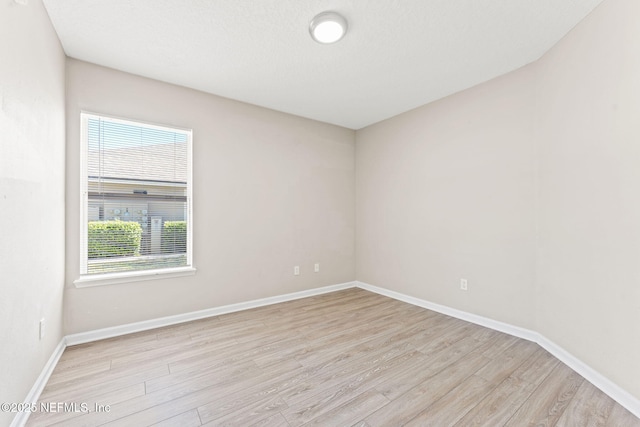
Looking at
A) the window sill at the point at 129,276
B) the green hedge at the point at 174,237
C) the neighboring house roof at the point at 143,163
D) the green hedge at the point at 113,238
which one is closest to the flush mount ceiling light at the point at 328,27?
the neighboring house roof at the point at 143,163

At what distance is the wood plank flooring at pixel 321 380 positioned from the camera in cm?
162

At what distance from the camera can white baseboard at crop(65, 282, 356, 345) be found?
8.40 ft

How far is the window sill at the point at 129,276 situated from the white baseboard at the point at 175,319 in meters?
0.44

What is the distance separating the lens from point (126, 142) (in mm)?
2816

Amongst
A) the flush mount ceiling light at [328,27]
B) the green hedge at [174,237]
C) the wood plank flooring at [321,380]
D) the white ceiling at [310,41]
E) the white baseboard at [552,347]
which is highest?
the white ceiling at [310,41]

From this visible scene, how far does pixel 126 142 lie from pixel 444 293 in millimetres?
3902

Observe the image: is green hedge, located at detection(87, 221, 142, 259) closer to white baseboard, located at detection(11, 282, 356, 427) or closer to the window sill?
the window sill

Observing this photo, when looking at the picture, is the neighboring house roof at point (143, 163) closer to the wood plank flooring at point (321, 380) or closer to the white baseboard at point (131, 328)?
the white baseboard at point (131, 328)

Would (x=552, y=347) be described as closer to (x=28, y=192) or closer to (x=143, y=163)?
(x=28, y=192)

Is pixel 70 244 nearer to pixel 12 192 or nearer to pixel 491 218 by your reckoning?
pixel 12 192

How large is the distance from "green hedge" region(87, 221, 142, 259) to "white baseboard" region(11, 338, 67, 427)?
0.80 m

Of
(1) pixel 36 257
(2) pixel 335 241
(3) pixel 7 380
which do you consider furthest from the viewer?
(2) pixel 335 241

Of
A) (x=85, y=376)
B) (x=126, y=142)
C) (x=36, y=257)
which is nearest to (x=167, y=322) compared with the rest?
(x=85, y=376)

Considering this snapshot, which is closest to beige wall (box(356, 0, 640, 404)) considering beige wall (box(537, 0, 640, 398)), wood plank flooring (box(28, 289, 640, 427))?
beige wall (box(537, 0, 640, 398))
